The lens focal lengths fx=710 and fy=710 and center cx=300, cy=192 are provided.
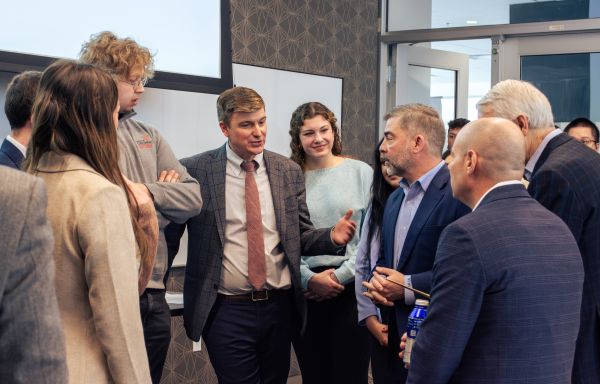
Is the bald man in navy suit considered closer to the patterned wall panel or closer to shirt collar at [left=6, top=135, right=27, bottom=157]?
shirt collar at [left=6, top=135, right=27, bottom=157]

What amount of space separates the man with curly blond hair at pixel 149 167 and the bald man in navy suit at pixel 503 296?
1.04 m

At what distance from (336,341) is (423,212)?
0.94 m

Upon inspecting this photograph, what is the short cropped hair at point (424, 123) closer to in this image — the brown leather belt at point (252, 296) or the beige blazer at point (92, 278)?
the brown leather belt at point (252, 296)

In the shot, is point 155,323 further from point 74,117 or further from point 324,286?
point 74,117

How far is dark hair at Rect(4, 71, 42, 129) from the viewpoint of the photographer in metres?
2.20

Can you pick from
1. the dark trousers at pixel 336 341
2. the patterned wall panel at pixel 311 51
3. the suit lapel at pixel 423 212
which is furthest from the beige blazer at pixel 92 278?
the patterned wall panel at pixel 311 51

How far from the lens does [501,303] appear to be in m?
1.72

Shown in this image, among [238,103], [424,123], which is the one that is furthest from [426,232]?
[238,103]

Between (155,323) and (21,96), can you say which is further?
(155,323)

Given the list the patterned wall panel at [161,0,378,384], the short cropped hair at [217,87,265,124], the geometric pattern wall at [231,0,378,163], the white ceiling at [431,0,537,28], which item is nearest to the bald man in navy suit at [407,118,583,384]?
the short cropped hair at [217,87,265,124]

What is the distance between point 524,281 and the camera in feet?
5.65

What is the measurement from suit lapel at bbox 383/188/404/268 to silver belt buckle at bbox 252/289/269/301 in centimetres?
51

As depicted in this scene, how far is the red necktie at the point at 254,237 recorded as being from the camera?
9.24ft

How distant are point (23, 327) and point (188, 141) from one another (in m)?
3.48
